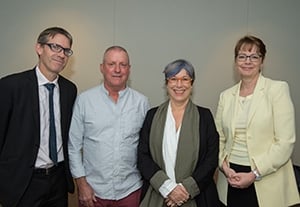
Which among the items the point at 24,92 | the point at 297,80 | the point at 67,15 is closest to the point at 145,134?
the point at 24,92

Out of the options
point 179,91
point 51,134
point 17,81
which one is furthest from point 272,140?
point 17,81

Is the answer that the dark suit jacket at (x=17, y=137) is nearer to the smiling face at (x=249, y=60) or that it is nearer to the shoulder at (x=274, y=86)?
the smiling face at (x=249, y=60)

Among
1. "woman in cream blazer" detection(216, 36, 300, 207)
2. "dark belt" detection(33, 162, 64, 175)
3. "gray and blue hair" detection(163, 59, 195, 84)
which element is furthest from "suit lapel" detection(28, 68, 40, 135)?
"woman in cream blazer" detection(216, 36, 300, 207)

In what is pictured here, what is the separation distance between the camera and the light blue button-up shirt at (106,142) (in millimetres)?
2260

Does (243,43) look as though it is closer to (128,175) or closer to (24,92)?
(128,175)

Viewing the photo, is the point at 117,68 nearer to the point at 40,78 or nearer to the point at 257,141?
Result: the point at 40,78

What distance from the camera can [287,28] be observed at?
342 centimetres

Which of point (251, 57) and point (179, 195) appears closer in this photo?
point (179, 195)

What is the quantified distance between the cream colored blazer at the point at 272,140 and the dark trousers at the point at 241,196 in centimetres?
4

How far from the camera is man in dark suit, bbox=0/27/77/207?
210 cm

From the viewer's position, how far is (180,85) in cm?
219

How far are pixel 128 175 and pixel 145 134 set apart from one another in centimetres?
31

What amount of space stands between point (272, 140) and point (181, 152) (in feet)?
1.99

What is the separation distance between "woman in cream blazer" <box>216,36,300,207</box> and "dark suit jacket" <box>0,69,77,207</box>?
1249 mm
